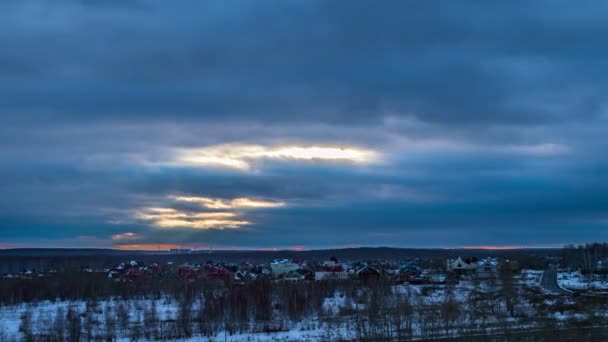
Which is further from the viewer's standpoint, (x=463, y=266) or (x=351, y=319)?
(x=463, y=266)

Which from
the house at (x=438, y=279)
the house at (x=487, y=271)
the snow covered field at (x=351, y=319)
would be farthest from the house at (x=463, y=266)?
the snow covered field at (x=351, y=319)

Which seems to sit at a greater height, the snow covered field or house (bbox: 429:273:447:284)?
the snow covered field

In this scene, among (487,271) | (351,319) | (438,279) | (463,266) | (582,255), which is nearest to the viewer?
(351,319)

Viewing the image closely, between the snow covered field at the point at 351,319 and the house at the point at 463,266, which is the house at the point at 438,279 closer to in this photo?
the house at the point at 463,266

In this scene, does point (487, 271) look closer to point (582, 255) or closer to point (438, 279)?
point (438, 279)

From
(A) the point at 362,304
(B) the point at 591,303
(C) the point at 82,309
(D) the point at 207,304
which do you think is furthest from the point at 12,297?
(B) the point at 591,303

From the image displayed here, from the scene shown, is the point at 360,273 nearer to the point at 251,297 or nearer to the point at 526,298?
the point at 526,298

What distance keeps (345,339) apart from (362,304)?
868 inches

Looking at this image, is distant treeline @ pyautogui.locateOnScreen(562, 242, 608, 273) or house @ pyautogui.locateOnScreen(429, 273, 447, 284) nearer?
house @ pyautogui.locateOnScreen(429, 273, 447, 284)

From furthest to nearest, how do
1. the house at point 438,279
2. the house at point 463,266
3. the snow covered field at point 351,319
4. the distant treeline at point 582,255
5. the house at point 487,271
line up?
the distant treeline at point 582,255 → the house at point 463,266 → the house at point 438,279 → the house at point 487,271 → the snow covered field at point 351,319

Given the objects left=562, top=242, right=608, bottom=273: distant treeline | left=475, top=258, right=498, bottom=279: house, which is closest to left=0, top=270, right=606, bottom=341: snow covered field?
left=475, top=258, right=498, bottom=279: house

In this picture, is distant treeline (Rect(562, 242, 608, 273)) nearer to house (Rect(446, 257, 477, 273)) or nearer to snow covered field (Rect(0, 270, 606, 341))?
house (Rect(446, 257, 477, 273))

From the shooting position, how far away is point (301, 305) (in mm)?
51594

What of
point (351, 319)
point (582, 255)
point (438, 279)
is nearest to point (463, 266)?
point (438, 279)
